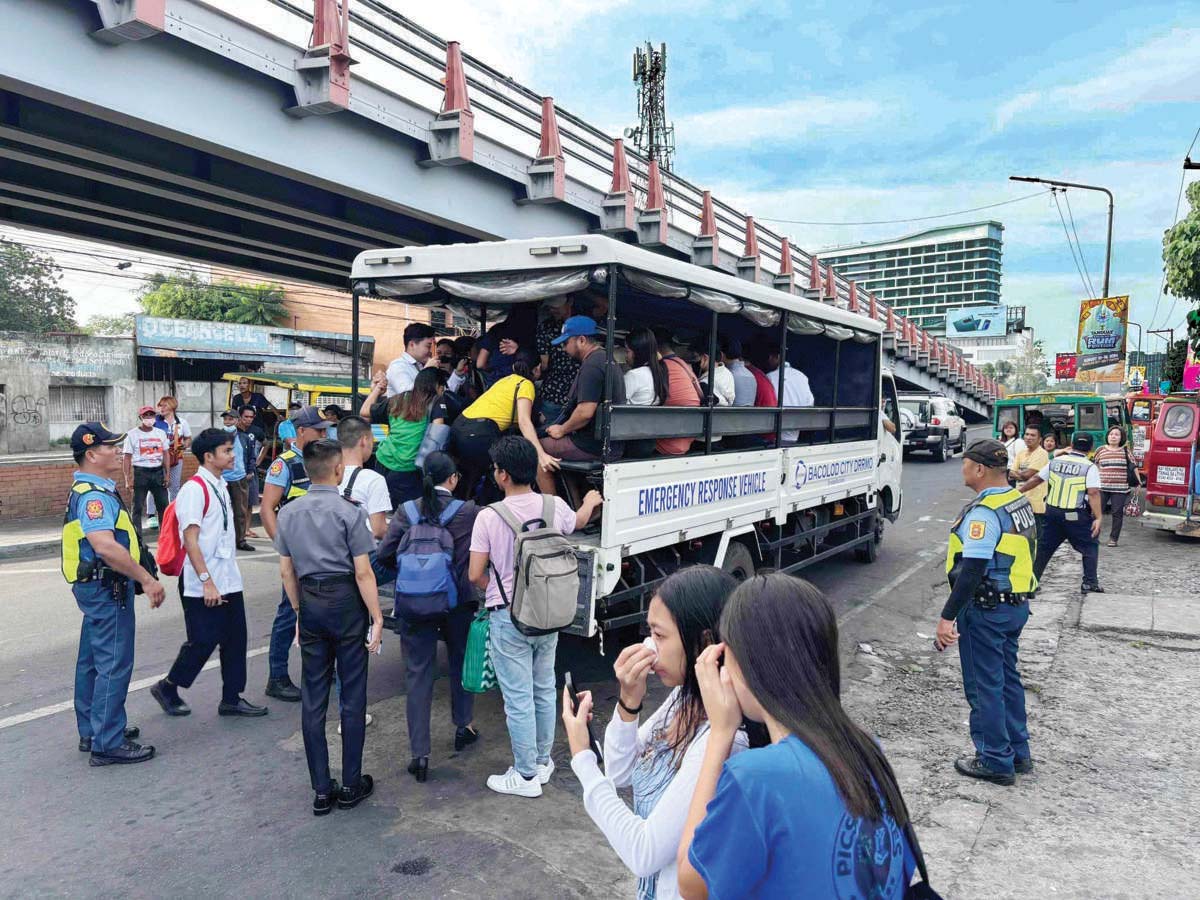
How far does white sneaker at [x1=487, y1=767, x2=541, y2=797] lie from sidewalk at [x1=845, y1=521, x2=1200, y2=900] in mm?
1795

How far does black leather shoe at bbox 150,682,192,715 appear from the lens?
493 centimetres

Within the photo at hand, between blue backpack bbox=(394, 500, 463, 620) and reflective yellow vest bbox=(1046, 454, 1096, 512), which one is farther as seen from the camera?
reflective yellow vest bbox=(1046, 454, 1096, 512)

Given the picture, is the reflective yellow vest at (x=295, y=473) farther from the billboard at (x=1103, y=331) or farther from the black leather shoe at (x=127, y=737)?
the billboard at (x=1103, y=331)

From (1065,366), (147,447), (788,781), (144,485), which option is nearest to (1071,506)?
(788,781)

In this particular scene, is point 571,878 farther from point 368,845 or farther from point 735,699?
point 735,699

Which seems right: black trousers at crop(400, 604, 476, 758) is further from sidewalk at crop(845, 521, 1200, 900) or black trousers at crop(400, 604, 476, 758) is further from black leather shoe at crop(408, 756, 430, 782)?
sidewalk at crop(845, 521, 1200, 900)

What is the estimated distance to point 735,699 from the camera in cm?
166

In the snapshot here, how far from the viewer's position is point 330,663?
392 centimetres

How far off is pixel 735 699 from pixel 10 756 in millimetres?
4480

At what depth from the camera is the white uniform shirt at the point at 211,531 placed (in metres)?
4.62

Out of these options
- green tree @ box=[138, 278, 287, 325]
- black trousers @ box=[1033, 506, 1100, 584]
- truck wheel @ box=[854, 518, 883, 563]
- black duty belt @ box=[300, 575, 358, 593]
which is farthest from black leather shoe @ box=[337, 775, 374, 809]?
green tree @ box=[138, 278, 287, 325]

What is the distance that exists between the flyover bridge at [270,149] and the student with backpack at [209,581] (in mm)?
4689

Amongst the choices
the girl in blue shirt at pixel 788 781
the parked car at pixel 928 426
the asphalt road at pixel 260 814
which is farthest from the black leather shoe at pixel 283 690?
the parked car at pixel 928 426

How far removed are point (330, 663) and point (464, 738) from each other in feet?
3.35
